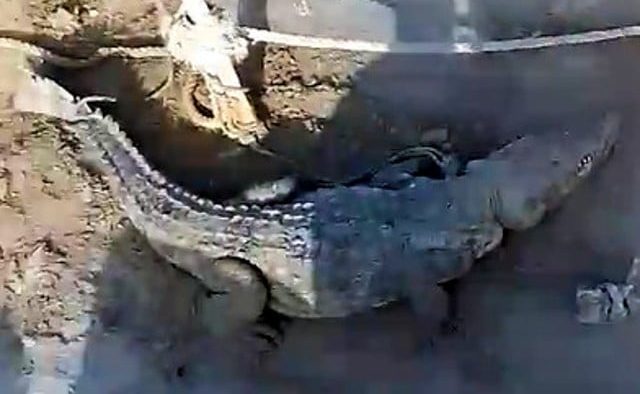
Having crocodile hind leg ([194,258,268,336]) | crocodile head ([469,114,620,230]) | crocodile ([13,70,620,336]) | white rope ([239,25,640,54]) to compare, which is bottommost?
crocodile hind leg ([194,258,268,336])

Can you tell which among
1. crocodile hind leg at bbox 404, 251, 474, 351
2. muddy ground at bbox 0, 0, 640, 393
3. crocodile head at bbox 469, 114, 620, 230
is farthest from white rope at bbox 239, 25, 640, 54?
crocodile hind leg at bbox 404, 251, 474, 351

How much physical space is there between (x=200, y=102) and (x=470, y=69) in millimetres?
491

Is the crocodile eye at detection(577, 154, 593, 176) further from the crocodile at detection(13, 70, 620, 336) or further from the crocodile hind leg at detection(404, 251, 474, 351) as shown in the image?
the crocodile hind leg at detection(404, 251, 474, 351)

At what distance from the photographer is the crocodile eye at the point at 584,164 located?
222 centimetres

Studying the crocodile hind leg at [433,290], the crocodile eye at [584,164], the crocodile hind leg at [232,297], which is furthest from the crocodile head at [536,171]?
the crocodile hind leg at [232,297]

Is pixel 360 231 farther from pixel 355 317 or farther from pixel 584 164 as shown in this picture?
pixel 584 164

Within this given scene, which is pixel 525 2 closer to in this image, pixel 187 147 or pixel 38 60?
pixel 187 147

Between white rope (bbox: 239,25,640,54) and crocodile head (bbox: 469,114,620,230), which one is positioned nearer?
crocodile head (bbox: 469,114,620,230)

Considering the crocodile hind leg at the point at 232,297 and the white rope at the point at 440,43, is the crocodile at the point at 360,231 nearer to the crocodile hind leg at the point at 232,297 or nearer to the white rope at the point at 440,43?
the crocodile hind leg at the point at 232,297

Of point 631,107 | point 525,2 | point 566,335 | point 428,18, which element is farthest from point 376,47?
point 566,335

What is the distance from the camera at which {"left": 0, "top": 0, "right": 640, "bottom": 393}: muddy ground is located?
222cm

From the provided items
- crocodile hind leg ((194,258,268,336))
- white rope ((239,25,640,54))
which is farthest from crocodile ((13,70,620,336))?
white rope ((239,25,640,54))

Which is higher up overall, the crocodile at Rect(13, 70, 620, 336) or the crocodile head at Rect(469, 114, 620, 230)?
the crocodile head at Rect(469, 114, 620, 230)

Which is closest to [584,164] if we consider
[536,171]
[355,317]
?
[536,171]
